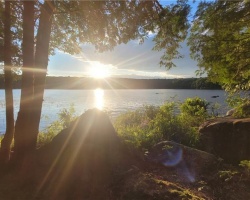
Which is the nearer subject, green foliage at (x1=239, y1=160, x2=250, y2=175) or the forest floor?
the forest floor

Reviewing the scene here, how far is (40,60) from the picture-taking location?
25.1 ft

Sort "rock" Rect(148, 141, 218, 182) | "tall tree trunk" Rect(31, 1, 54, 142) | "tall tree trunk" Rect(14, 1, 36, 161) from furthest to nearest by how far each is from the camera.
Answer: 1. "rock" Rect(148, 141, 218, 182)
2. "tall tree trunk" Rect(31, 1, 54, 142)
3. "tall tree trunk" Rect(14, 1, 36, 161)

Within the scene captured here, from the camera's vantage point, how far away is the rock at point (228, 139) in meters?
9.90

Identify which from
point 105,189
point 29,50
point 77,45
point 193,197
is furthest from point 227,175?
point 77,45

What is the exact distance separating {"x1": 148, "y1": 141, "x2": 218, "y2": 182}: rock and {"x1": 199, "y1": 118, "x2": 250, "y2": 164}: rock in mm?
1750

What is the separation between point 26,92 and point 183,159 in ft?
16.3

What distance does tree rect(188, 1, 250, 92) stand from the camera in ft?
23.1

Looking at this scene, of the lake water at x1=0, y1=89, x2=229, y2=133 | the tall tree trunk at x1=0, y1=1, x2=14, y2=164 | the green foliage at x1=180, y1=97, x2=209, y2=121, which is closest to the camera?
the tall tree trunk at x1=0, y1=1, x2=14, y2=164

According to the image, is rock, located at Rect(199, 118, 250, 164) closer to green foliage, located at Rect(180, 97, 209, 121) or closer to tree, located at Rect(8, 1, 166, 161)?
tree, located at Rect(8, 1, 166, 161)

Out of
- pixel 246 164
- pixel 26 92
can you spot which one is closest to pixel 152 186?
pixel 246 164

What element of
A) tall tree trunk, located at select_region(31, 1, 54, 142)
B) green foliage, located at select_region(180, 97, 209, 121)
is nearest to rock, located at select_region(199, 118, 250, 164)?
green foliage, located at select_region(180, 97, 209, 121)

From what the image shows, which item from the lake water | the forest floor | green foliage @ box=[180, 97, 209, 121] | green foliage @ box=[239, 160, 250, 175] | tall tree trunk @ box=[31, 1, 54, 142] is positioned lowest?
the lake water

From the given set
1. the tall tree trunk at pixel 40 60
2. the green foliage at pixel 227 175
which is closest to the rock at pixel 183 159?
the green foliage at pixel 227 175

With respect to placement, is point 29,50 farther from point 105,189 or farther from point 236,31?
point 236,31
